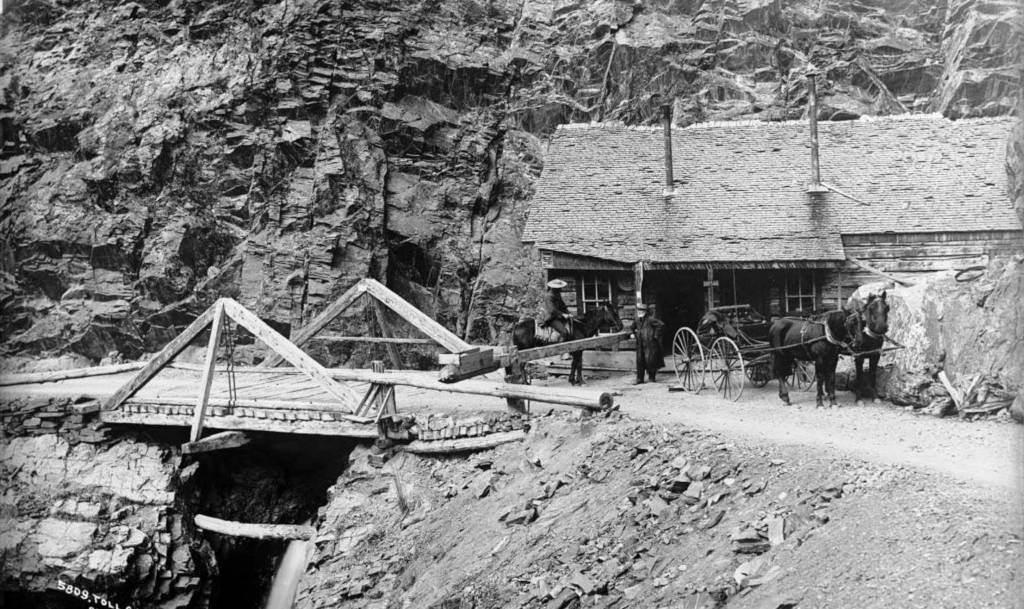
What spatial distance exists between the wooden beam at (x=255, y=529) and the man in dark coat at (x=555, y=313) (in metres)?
6.60

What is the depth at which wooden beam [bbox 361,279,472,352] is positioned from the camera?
12438 millimetres

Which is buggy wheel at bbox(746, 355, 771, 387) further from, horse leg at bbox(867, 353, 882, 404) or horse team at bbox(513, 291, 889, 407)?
horse leg at bbox(867, 353, 882, 404)

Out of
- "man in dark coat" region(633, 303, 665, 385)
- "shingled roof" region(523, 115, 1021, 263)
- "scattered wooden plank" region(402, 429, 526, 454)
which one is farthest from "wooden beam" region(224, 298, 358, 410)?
"shingled roof" region(523, 115, 1021, 263)

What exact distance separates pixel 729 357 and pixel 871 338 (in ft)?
9.97

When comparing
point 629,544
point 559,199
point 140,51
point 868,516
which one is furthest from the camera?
point 140,51

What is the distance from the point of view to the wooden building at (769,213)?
17.7 m

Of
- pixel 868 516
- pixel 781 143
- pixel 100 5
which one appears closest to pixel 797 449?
pixel 868 516

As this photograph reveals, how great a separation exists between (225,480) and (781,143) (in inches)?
651

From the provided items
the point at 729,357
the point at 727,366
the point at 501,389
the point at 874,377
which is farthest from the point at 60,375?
the point at 874,377

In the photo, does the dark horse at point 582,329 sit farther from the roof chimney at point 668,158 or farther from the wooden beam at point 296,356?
the wooden beam at point 296,356

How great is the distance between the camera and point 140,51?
2517 centimetres

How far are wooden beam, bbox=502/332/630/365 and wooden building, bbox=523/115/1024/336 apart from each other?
201 centimetres

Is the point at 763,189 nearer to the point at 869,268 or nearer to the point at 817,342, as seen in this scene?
the point at 869,268

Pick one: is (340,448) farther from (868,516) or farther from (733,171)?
(733,171)
